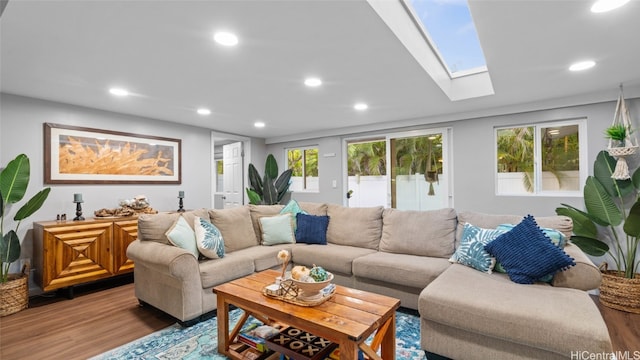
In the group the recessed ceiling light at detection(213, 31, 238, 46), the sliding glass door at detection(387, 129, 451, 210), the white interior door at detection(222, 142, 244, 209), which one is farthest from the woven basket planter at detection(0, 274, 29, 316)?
the sliding glass door at detection(387, 129, 451, 210)

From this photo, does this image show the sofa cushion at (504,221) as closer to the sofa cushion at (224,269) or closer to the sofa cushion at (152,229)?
the sofa cushion at (224,269)

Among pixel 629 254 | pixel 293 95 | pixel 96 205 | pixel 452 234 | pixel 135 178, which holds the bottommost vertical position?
pixel 629 254

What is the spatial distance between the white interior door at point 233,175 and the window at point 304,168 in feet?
3.31

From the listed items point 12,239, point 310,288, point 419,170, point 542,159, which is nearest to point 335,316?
point 310,288

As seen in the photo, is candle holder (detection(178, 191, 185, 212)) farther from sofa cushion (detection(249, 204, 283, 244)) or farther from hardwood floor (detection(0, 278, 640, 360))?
hardwood floor (detection(0, 278, 640, 360))

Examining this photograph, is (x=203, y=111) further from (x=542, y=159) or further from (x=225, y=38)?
(x=542, y=159)

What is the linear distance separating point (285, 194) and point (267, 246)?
270 centimetres

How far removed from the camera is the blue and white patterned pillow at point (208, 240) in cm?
281

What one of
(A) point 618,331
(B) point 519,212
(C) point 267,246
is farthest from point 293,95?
(A) point 618,331

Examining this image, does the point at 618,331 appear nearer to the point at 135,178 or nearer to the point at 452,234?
the point at 452,234

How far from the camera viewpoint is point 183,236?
275 centimetres

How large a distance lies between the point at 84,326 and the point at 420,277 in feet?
9.45

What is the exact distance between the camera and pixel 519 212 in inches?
152

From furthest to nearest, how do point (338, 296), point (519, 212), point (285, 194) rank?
point (285, 194), point (519, 212), point (338, 296)
